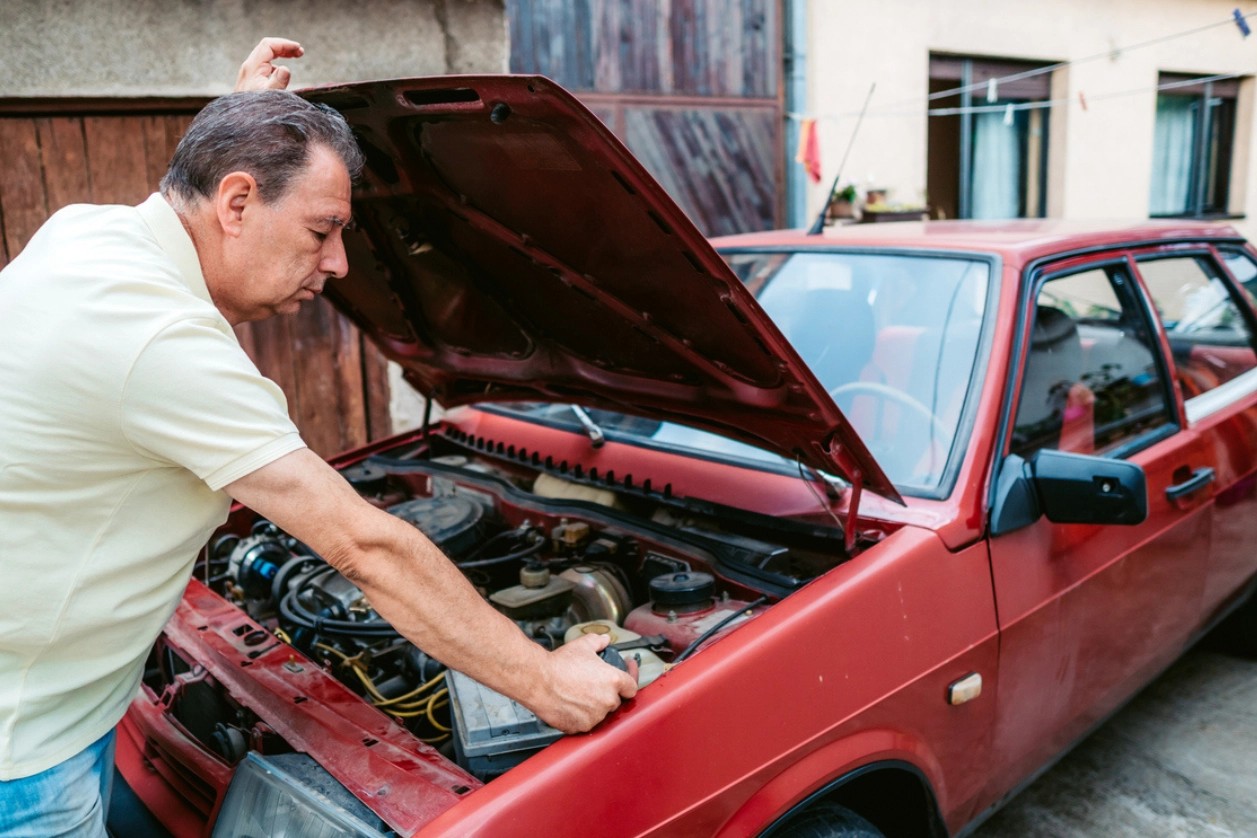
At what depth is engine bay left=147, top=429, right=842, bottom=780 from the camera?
6.51ft

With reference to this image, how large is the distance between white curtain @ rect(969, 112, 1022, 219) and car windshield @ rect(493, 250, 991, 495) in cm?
748

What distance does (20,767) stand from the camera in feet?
4.82

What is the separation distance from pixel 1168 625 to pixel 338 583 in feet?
7.68

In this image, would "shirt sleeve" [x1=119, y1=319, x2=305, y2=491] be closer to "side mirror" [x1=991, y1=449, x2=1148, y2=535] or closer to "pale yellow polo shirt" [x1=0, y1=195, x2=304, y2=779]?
"pale yellow polo shirt" [x1=0, y1=195, x2=304, y2=779]

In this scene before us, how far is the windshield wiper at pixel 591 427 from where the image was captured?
300 centimetres

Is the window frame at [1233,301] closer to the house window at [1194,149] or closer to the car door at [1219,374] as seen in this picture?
the car door at [1219,374]

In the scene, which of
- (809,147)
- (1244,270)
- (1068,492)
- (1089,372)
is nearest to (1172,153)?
(809,147)

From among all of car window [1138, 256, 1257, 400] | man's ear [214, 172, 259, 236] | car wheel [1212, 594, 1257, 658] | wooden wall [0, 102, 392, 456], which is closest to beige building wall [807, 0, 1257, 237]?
wooden wall [0, 102, 392, 456]

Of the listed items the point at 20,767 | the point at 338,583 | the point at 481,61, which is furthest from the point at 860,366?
the point at 481,61

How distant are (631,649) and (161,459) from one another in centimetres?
101

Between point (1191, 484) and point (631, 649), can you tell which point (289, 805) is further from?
point (1191, 484)

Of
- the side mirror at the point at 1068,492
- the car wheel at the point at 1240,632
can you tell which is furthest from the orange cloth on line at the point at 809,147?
the side mirror at the point at 1068,492

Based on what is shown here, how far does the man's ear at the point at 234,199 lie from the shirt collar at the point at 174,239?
6 centimetres

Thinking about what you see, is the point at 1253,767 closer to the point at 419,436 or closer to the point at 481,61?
the point at 419,436
